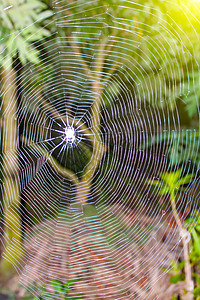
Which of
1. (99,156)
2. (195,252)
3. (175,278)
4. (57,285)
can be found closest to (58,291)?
(57,285)

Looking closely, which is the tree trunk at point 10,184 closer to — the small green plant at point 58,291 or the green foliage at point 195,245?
the small green plant at point 58,291

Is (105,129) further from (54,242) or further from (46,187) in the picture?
(54,242)

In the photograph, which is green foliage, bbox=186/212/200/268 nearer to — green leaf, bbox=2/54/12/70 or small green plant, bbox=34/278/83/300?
small green plant, bbox=34/278/83/300

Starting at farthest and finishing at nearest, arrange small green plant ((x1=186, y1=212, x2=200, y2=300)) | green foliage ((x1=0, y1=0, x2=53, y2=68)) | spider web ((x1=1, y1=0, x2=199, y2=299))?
spider web ((x1=1, y1=0, x2=199, y2=299)) < small green plant ((x1=186, y1=212, x2=200, y2=300)) < green foliage ((x1=0, y1=0, x2=53, y2=68))

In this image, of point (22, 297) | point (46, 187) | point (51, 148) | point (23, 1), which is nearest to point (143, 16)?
point (23, 1)

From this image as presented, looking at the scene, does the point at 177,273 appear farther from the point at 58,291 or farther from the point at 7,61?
the point at 7,61

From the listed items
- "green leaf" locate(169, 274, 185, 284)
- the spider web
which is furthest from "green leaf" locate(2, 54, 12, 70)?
"green leaf" locate(169, 274, 185, 284)
